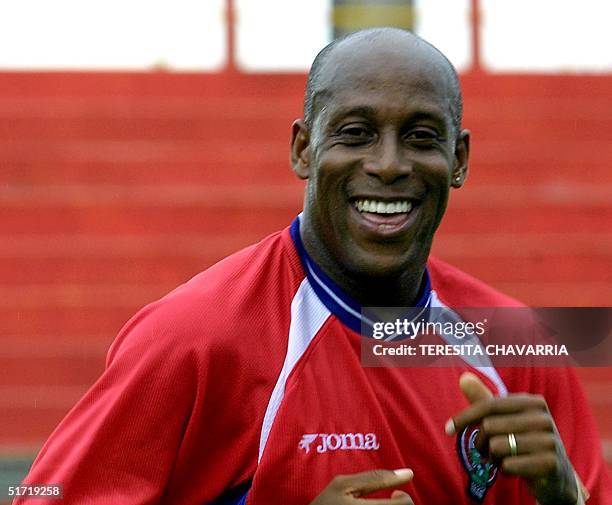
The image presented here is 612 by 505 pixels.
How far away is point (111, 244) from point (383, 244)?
4.79 metres

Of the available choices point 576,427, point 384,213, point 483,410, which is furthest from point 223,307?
point 576,427

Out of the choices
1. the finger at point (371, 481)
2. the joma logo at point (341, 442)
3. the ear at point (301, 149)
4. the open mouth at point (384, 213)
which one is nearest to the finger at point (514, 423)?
the finger at point (371, 481)

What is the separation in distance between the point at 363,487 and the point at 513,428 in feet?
1.01

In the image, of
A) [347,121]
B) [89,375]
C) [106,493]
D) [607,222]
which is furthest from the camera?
[607,222]

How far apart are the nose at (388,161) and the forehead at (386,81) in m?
0.06

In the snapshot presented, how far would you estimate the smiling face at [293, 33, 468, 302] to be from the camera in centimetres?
299

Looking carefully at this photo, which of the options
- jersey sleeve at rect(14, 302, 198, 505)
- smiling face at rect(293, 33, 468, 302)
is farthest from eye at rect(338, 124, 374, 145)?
jersey sleeve at rect(14, 302, 198, 505)

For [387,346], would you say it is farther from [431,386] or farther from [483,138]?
[483,138]

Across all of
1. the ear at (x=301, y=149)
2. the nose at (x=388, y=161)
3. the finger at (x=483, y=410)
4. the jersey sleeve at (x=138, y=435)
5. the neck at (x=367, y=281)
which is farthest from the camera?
the ear at (x=301, y=149)

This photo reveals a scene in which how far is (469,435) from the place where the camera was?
3.04 metres

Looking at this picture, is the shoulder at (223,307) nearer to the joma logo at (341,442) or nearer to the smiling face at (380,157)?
the smiling face at (380,157)

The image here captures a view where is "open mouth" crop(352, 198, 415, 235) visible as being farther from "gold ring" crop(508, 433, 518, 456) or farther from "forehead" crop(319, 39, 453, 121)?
"gold ring" crop(508, 433, 518, 456)

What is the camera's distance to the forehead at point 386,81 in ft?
9.82

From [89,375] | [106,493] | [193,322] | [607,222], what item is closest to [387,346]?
[193,322]
